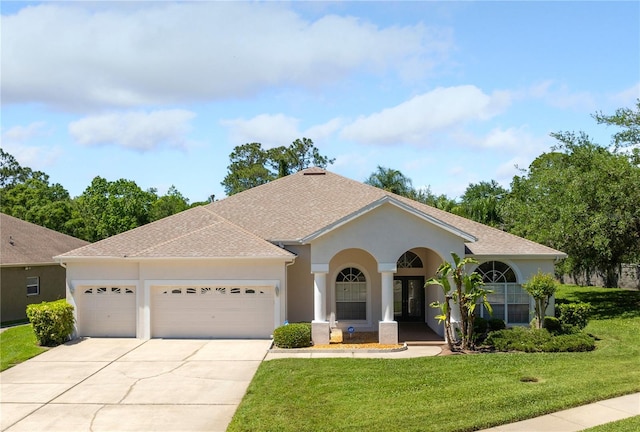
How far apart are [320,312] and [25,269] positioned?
54.5 feet

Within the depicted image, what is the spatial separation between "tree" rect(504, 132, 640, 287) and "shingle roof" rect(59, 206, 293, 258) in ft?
36.7

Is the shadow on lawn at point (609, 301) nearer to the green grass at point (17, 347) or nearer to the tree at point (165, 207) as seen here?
the green grass at point (17, 347)

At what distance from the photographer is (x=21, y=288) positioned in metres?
27.4

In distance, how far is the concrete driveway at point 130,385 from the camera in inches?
458

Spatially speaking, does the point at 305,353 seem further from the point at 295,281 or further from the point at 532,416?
the point at 532,416

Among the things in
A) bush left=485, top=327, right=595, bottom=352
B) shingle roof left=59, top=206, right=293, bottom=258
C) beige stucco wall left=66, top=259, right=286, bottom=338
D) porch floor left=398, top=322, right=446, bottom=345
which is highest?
shingle roof left=59, top=206, right=293, bottom=258

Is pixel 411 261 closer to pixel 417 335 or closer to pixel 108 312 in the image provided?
pixel 417 335

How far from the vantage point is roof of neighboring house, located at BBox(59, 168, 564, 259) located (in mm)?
20047

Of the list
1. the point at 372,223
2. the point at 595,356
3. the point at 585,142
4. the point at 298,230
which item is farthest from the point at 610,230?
the point at 298,230

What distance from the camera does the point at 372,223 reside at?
63.4ft

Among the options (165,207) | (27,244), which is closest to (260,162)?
(165,207)

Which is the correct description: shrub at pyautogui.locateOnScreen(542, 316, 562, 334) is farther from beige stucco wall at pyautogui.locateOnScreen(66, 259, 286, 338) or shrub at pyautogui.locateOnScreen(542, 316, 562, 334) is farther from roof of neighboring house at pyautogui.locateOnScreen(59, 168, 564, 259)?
beige stucco wall at pyautogui.locateOnScreen(66, 259, 286, 338)

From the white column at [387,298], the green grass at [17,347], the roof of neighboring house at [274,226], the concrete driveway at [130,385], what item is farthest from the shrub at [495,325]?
the green grass at [17,347]

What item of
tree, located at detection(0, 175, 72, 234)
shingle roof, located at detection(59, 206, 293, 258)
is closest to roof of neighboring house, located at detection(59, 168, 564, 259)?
shingle roof, located at detection(59, 206, 293, 258)
